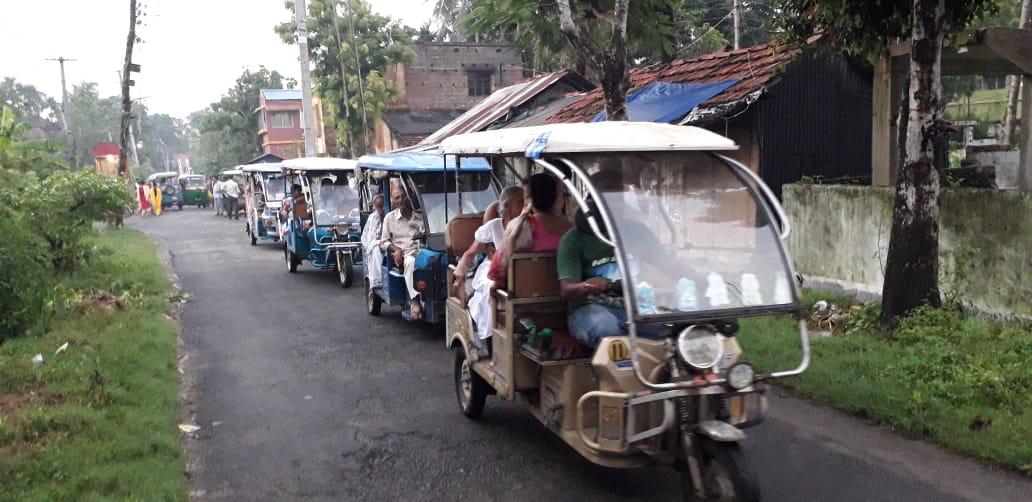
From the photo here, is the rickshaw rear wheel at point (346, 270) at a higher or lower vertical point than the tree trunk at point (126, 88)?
lower

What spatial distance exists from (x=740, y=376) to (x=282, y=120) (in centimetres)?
5418

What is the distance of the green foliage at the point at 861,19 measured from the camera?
7.98 meters

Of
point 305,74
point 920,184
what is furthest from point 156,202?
point 920,184

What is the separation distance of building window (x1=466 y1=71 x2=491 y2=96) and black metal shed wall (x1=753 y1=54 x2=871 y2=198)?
2659 centimetres

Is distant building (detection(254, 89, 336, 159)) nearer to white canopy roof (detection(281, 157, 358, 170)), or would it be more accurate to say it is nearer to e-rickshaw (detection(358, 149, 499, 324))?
white canopy roof (detection(281, 157, 358, 170))

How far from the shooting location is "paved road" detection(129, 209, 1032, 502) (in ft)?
16.9

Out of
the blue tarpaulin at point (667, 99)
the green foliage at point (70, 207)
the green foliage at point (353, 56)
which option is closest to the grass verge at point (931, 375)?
the blue tarpaulin at point (667, 99)

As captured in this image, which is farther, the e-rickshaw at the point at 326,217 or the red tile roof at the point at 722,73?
the e-rickshaw at the point at 326,217

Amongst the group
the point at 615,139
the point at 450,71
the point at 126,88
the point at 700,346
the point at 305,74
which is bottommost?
the point at 700,346

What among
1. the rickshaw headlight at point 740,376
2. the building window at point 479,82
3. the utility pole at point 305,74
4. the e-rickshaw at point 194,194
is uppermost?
the building window at point 479,82

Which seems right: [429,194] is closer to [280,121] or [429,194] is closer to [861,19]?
[861,19]

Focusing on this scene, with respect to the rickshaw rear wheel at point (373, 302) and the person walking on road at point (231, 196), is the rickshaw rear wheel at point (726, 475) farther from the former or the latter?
the person walking on road at point (231, 196)

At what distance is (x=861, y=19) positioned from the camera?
836 centimetres

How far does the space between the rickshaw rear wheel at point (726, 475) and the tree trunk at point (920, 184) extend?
4.40 meters
